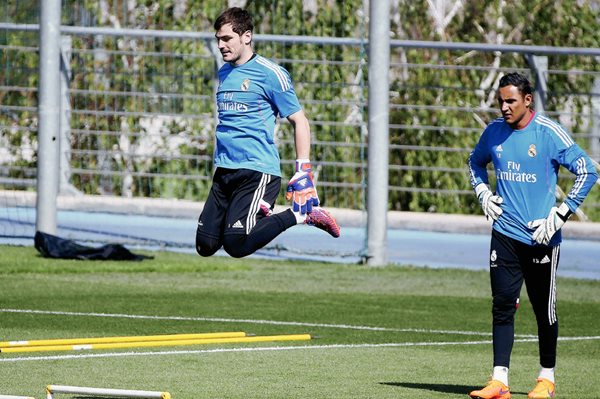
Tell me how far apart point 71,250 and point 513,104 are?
9126mm

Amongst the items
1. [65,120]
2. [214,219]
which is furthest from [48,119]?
[214,219]

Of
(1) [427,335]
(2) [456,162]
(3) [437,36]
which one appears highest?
(3) [437,36]

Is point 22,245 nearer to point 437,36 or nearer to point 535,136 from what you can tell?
point 437,36

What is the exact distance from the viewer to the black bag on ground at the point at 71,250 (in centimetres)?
1778

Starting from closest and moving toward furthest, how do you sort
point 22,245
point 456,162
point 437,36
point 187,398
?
point 187,398 < point 22,245 < point 456,162 < point 437,36

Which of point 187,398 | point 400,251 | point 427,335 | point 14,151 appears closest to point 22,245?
point 14,151

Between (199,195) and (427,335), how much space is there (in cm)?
870

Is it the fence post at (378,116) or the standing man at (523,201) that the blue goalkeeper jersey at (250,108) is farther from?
the fence post at (378,116)

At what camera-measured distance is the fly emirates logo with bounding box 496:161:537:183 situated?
9641 millimetres

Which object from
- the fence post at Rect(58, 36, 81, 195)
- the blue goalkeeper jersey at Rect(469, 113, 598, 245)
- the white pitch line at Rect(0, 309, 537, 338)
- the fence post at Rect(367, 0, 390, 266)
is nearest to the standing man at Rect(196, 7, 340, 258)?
the blue goalkeeper jersey at Rect(469, 113, 598, 245)

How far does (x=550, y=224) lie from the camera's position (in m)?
9.48

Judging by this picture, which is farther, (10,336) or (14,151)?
(14,151)

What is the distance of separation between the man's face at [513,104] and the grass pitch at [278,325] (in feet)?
5.47

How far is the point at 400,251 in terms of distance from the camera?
19672mm
